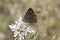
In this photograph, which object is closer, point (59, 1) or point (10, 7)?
point (10, 7)

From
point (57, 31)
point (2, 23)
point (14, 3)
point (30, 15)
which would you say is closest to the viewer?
point (30, 15)

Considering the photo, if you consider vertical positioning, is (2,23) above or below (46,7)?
below

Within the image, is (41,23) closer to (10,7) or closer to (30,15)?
(10,7)

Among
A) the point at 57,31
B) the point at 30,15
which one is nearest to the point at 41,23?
the point at 57,31

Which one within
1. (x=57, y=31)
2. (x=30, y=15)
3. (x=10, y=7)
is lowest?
(x=57, y=31)

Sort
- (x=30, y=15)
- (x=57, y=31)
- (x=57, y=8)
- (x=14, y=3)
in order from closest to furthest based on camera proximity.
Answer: (x=30, y=15)
(x=57, y=31)
(x=14, y=3)
(x=57, y=8)

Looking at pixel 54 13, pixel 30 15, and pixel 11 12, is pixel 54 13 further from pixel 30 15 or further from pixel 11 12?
pixel 30 15
